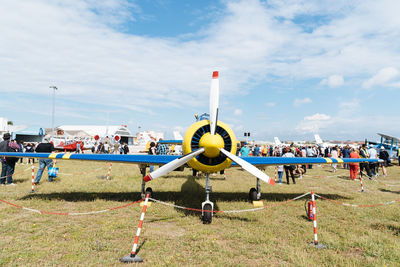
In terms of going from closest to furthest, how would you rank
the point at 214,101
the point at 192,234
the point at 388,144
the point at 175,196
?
the point at 192,234, the point at 214,101, the point at 175,196, the point at 388,144

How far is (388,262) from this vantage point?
4789 millimetres

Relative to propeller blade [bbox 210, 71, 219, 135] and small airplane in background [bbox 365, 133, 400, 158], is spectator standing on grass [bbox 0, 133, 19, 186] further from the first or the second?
small airplane in background [bbox 365, 133, 400, 158]

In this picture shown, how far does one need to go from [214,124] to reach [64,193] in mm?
8113

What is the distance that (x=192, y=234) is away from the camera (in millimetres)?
6219

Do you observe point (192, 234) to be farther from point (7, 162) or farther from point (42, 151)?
point (7, 162)

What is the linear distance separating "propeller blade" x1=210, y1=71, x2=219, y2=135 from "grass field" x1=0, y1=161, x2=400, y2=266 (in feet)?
9.87

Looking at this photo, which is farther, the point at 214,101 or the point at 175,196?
the point at 175,196

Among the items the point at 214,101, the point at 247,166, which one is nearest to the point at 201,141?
the point at 214,101

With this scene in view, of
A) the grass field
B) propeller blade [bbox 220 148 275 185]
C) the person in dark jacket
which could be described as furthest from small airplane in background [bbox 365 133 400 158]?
the person in dark jacket

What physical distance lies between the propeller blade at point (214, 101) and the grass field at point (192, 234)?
9.87 ft

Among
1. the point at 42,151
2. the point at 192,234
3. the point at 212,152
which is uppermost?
the point at 212,152

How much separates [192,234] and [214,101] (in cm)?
385

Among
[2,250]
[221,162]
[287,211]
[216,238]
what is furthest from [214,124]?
[2,250]

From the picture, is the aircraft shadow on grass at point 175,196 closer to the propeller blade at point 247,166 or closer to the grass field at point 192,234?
the grass field at point 192,234
